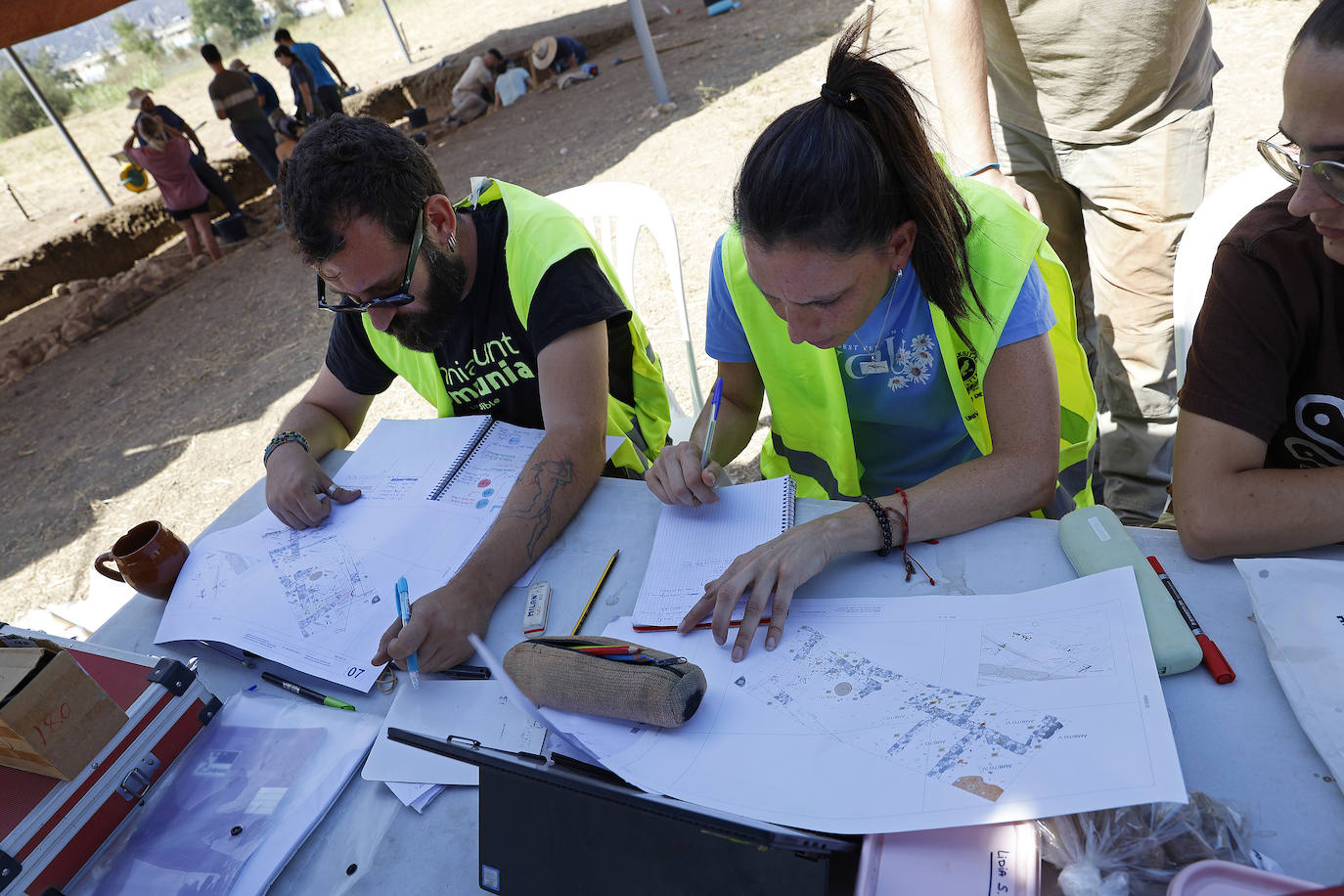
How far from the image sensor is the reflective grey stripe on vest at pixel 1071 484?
170 cm

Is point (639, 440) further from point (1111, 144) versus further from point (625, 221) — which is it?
point (1111, 144)

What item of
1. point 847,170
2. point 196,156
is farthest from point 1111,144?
point 196,156

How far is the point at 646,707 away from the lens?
1028 millimetres

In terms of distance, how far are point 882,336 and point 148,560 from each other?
1463 millimetres

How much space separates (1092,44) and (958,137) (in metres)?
0.48

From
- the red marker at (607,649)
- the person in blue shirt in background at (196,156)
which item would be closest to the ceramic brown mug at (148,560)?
the red marker at (607,649)

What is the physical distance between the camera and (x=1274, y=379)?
1259 mm

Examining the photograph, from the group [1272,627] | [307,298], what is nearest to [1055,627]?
[1272,627]

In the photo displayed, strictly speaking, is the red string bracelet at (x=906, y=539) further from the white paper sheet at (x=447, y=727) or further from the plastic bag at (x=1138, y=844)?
the white paper sheet at (x=447, y=727)

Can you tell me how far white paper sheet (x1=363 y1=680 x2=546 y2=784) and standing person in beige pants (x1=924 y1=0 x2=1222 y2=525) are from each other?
155cm

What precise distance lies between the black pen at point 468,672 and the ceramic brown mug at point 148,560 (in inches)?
28.0

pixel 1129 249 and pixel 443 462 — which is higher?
pixel 443 462

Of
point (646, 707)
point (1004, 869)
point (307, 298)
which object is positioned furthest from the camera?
point (307, 298)

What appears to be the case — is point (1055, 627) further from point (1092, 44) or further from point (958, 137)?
point (1092, 44)
